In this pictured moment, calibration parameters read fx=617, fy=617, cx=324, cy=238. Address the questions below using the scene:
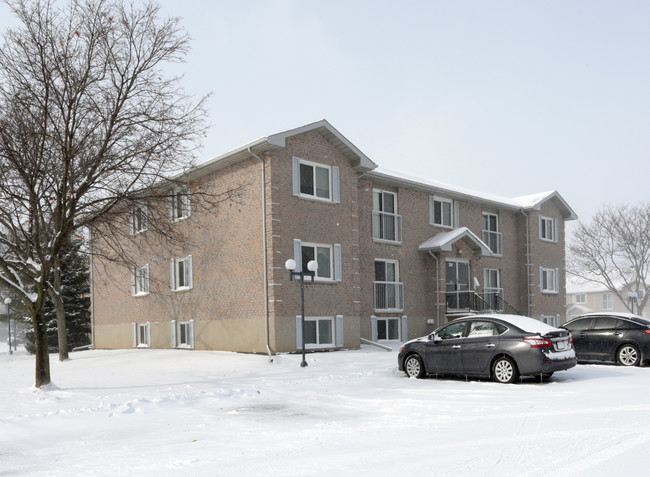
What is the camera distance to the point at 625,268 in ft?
162

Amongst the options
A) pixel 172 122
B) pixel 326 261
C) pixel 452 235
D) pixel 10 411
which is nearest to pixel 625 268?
pixel 452 235

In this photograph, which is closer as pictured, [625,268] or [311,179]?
[311,179]

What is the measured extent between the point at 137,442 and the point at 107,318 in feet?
76.8

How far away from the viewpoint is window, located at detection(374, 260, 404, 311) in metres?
23.8

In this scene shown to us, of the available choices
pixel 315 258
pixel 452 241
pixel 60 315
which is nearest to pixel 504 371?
pixel 315 258

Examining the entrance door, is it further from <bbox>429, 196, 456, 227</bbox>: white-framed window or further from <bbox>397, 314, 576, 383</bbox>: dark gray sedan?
<bbox>397, 314, 576, 383</bbox>: dark gray sedan

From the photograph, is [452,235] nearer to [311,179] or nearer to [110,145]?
[311,179]

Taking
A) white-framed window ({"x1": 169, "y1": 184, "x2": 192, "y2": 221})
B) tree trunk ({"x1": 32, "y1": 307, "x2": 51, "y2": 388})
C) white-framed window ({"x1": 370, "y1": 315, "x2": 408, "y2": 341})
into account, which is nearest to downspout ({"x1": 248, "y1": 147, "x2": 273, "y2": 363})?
white-framed window ({"x1": 169, "y1": 184, "x2": 192, "y2": 221})

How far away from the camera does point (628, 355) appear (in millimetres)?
15641

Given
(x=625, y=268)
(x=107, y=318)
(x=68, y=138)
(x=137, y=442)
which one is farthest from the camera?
(x=625, y=268)

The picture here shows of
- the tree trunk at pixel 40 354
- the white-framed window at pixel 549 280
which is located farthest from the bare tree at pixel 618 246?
the tree trunk at pixel 40 354

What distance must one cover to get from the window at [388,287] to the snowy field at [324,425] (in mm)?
8547

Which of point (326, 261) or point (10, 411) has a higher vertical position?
point (326, 261)

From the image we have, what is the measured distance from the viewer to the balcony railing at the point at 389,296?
23.8 m
